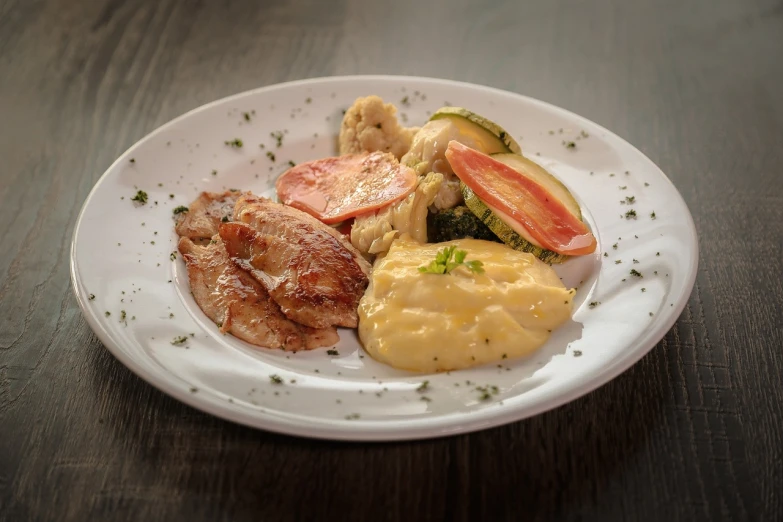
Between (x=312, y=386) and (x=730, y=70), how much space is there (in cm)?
525

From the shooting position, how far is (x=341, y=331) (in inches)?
133

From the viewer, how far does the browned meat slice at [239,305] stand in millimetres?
3246

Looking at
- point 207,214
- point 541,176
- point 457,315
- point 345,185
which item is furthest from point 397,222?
point 207,214

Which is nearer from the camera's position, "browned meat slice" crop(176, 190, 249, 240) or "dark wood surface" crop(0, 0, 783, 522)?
"dark wood surface" crop(0, 0, 783, 522)

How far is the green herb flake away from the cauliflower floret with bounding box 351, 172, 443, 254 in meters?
1.22

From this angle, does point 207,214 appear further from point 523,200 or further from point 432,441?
point 432,441

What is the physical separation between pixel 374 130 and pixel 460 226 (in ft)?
3.24

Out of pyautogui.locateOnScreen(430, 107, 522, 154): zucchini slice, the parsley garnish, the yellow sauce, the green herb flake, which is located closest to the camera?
the yellow sauce

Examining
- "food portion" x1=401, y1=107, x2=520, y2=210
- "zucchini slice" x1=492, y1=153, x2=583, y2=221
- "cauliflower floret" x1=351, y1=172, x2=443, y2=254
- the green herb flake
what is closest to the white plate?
the green herb flake

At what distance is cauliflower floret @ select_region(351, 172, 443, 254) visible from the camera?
3.74 metres

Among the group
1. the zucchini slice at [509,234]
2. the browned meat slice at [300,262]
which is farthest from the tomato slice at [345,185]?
the zucchini slice at [509,234]

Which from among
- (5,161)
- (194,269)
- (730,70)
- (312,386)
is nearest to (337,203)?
(194,269)

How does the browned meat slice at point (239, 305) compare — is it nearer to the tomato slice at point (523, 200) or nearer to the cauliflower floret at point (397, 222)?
the cauliflower floret at point (397, 222)

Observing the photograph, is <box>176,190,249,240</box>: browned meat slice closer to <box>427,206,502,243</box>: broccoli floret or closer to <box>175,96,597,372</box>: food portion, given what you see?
<box>175,96,597,372</box>: food portion
